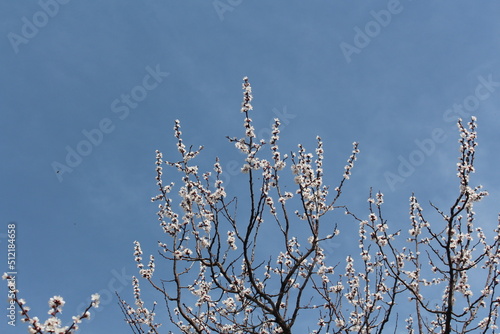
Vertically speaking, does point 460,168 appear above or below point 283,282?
above

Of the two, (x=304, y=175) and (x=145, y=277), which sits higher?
(x=304, y=175)

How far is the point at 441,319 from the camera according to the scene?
7.26 metres

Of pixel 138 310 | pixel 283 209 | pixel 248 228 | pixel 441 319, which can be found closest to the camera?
pixel 248 228

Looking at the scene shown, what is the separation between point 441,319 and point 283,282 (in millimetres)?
3383

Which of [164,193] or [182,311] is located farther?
[164,193]

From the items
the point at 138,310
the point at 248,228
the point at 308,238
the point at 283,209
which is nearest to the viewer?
the point at 248,228

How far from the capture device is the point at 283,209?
20.4 ft

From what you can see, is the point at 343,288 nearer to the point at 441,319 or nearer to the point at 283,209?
the point at 441,319

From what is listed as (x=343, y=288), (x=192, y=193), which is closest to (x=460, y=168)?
(x=343, y=288)

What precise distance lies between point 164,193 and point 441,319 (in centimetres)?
550

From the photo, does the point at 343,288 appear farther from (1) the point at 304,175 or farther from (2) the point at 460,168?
(2) the point at 460,168

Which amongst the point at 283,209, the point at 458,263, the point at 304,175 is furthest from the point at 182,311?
the point at 458,263

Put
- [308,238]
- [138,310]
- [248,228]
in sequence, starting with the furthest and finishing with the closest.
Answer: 1. [138,310]
2. [308,238]
3. [248,228]

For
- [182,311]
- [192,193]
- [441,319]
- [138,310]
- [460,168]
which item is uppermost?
[460,168]
